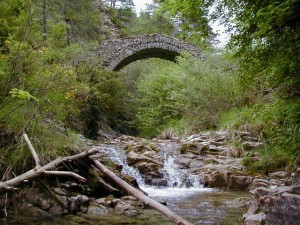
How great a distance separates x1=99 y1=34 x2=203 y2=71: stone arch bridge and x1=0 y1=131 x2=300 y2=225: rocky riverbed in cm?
902

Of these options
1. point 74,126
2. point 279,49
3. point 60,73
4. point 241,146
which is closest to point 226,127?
point 241,146

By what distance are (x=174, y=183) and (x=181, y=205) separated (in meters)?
2.86

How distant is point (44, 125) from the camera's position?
6.40 m

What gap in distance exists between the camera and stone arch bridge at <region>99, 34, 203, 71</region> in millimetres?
20547

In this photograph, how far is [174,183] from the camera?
935cm

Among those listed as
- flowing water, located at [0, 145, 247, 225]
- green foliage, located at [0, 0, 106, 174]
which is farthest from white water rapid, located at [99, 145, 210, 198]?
green foliage, located at [0, 0, 106, 174]

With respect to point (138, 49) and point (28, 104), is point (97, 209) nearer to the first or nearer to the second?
point (28, 104)

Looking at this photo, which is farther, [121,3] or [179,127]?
[121,3]

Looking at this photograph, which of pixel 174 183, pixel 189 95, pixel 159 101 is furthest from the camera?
pixel 159 101

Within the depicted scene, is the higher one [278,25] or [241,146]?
[278,25]

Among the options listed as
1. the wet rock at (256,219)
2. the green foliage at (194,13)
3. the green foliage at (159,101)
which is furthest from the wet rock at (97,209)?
the green foliage at (159,101)

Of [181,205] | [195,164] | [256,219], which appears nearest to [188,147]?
[195,164]

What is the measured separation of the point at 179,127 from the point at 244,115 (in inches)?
167

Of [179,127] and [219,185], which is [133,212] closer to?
[219,185]
